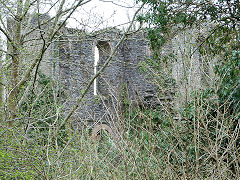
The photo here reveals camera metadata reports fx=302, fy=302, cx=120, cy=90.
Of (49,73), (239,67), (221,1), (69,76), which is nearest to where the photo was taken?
(239,67)

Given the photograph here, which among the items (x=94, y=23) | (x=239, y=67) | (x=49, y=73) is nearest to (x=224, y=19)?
(x=239, y=67)

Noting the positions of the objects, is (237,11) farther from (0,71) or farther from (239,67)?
(0,71)

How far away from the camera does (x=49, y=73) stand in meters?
10.4

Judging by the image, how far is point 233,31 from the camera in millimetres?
5000

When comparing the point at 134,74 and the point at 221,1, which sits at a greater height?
the point at 221,1

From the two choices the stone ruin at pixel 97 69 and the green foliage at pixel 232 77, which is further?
the stone ruin at pixel 97 69

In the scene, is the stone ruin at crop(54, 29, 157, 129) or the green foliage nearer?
the green foliage

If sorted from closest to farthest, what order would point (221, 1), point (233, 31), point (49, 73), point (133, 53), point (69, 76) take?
point (221, 1)
point (233, 31)
point (49, 73)
point (69, 76)
point (133, 53)

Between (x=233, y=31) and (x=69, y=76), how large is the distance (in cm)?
735

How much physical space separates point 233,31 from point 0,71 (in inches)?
151

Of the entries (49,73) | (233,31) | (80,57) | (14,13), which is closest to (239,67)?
(233,31)

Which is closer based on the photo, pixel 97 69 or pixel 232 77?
pixel 232 77

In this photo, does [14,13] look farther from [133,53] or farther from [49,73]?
[133,53]

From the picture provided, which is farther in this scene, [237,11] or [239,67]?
[237,11]
